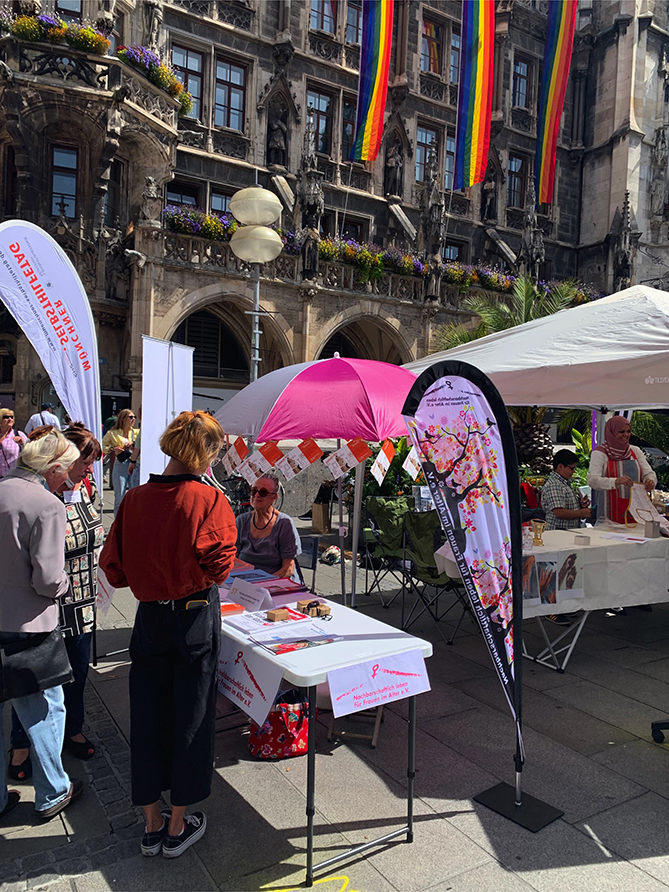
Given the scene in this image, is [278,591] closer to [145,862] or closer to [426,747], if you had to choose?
[426,747]

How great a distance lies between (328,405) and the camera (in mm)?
6219

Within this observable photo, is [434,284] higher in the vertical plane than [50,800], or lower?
higher

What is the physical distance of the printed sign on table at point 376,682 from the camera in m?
2.94

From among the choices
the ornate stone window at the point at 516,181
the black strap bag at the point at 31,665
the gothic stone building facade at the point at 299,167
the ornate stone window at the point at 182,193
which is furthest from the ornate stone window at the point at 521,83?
the black strap bag at the point at 31,665

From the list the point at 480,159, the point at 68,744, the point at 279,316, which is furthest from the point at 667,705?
the point at 480,159

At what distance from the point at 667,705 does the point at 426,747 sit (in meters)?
1.93

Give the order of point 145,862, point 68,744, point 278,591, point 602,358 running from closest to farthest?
point 145,862
point 68,744
point 278,591
point 602,358

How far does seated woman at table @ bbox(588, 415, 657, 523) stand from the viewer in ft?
21.8

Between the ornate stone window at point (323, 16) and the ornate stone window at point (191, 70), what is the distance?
4.61 meters

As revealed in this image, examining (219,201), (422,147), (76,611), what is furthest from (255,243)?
(422,147)

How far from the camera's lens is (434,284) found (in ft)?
71.8

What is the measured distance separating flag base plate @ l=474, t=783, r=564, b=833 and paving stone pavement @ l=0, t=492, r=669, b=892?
5cm

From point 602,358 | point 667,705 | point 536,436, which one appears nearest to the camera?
point 667,705

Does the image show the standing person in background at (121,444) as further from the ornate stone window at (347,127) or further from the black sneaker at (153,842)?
the ornate stone window at (347,127)
